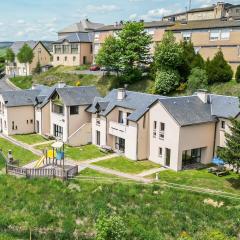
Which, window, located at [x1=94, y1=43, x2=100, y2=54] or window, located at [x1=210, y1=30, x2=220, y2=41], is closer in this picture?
window, located at [x1=210, y1=30, x2=220, y2=41]

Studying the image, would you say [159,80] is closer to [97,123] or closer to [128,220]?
[97,123]

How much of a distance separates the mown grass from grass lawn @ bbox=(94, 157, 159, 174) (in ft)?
17.3

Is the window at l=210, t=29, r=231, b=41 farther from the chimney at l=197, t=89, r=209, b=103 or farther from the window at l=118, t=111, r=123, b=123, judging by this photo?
the window at l=118, t=111, r=123, b=123

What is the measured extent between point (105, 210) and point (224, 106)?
20.7 m

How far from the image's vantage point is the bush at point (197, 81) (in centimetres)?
5912

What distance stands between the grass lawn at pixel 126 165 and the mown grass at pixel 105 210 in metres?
5.28

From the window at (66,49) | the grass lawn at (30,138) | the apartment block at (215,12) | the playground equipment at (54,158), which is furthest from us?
the apartment block at (215,12)

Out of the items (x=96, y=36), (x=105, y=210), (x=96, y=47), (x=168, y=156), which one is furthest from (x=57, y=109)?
(x=96, y=36)

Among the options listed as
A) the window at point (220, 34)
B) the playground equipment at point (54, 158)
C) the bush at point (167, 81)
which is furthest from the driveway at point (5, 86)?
the playground equipment at point (54, 158)

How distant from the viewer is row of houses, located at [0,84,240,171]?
4450cm

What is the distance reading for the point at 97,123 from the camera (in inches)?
2151

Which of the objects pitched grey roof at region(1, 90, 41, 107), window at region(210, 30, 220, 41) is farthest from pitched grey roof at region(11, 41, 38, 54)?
window at region(210, 30, 220, 41)

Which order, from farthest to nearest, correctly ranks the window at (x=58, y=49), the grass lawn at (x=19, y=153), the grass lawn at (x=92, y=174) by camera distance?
the window at (x=58, y=49) < the grass lawn at (x=19, y=153) < the grass lawn at (x=92, y=174)

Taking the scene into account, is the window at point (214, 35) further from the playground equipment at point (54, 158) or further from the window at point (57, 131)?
the playground equipment at point (54, 158)
